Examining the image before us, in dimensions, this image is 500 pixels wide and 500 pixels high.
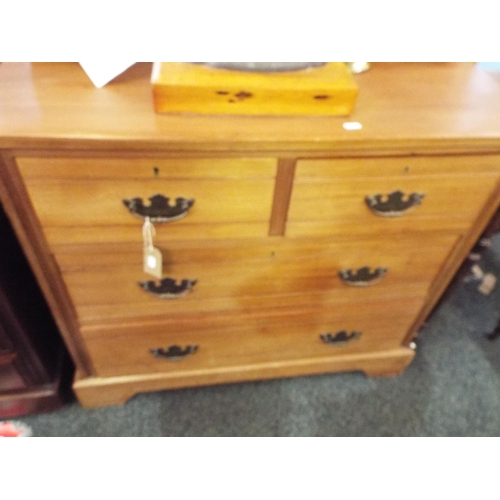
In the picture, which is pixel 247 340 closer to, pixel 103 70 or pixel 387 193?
pixel 387 193

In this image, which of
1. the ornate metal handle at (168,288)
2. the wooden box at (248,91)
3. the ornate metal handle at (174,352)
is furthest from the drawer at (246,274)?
the wooden box at (248,91)

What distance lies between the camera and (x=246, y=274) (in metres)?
0.89

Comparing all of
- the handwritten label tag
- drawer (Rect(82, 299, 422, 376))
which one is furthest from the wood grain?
the handwritten label tag

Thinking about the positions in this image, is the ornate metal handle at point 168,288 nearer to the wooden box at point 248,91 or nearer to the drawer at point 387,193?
the drawer at point 387,193

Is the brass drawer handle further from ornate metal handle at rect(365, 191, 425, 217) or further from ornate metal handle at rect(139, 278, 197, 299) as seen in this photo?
ornate metal handle at rect(365, 191, 425, 217)

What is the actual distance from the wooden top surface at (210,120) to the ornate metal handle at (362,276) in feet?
1.04

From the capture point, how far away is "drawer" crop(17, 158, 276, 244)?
26.1 inches

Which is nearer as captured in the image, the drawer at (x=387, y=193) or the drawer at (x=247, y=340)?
the drawer at (x=387, y=193)

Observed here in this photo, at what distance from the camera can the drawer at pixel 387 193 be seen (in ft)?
2.41

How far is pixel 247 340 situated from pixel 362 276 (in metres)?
0.33

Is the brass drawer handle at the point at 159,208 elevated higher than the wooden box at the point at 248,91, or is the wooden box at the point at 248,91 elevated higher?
the wooden box at the point at 248,91

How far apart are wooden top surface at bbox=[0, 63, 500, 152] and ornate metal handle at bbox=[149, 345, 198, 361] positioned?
0.57m

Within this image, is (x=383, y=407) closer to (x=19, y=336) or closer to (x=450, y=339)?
(x=450, y=339)
